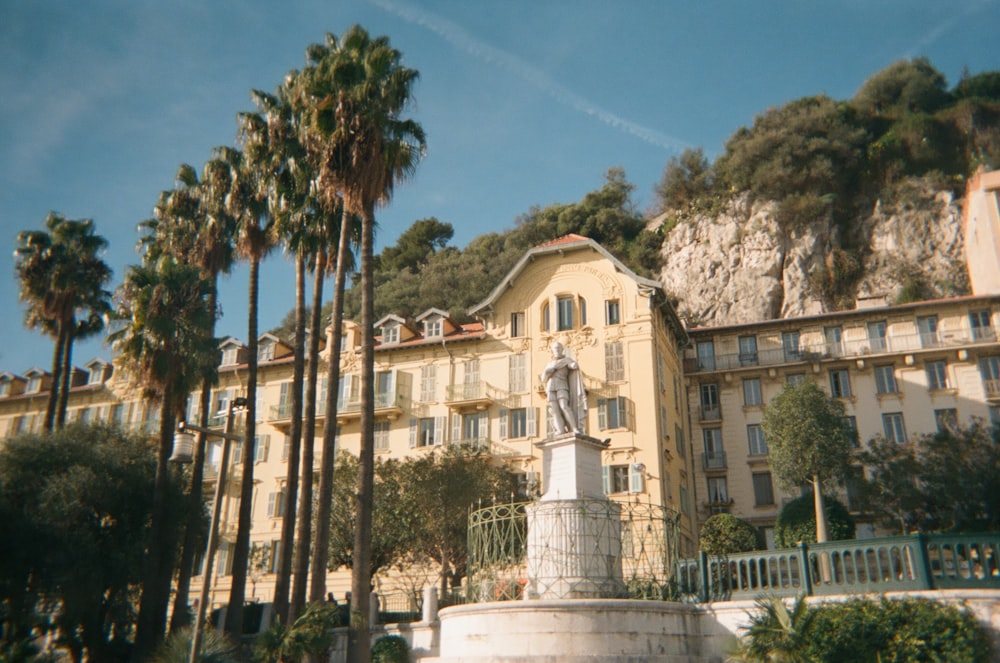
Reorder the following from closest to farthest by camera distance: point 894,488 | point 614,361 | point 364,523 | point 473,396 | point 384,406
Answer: point 364,523 → point 894,488 → point 614,361 → point 473,396 → point 384,406

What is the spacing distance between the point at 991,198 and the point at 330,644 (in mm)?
42913

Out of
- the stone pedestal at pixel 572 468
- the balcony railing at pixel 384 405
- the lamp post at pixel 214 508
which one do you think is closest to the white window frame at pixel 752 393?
the balcony railing at pixel 384 405

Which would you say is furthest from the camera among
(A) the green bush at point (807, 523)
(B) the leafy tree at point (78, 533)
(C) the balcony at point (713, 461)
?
(C) the balcony at point (713, 461)

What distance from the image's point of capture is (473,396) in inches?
1502

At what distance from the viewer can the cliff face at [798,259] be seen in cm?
5069

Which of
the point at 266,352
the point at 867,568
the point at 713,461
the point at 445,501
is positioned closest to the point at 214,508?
the point at 867,568

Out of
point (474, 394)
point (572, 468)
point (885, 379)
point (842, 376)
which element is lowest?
point (572, 468)

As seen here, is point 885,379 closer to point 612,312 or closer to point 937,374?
point 937,374

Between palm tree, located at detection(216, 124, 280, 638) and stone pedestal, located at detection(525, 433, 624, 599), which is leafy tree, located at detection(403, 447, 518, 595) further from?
stone pedestal, located at detection(525, 433, 624, 599)

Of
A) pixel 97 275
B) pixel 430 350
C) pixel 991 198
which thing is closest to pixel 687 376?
pixel 430 350

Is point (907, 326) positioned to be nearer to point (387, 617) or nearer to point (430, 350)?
point (430, 350)

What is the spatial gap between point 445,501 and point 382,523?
7.85 ft

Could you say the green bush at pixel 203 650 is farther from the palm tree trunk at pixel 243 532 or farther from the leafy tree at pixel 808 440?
the leafy tree at pixel 808 440

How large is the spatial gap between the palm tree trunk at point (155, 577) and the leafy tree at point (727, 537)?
18037 millimetres
